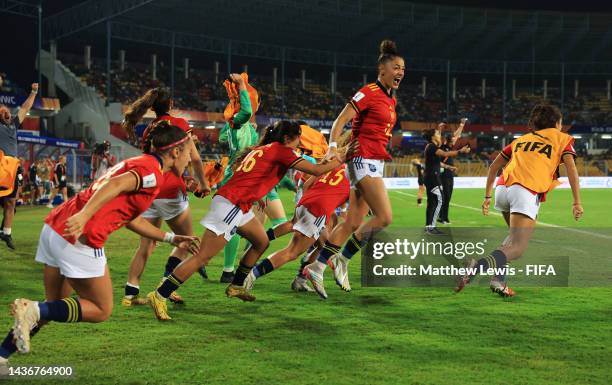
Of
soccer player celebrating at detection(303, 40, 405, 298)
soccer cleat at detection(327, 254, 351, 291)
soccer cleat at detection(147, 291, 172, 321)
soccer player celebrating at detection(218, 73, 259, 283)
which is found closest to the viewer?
soccer cleat at detection(147, 291, 172, 321)

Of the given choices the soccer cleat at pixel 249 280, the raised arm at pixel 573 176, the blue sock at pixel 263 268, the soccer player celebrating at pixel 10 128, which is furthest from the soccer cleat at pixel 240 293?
the soccer player celebrating at pixel 10 128

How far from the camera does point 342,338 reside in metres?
5.33

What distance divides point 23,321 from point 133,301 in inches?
107

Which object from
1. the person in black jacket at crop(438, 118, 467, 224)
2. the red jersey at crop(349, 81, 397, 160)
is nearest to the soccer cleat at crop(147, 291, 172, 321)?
the red jersey at crop(349, 81, 397, 160)

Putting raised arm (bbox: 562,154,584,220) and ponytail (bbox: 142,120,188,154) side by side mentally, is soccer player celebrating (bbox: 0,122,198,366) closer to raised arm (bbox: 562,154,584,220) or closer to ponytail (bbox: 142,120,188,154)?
ponytail (bbox: 142,120,188,154)

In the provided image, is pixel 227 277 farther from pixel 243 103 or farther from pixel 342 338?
pixel 342 338

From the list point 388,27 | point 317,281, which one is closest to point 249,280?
point 317,281

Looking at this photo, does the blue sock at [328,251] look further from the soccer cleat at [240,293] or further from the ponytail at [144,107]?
the ponytail at [144,107]

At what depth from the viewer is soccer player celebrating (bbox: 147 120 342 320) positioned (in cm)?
594

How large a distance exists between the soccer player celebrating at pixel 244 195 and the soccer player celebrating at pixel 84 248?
58.8 inches

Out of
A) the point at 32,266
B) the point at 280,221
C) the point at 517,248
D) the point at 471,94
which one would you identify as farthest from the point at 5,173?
the point at 471,94

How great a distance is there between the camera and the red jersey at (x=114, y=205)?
13.7 feet

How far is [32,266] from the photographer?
9.41 meters

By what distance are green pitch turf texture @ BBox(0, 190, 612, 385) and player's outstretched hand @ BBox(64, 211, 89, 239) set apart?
3.18 feet
